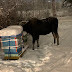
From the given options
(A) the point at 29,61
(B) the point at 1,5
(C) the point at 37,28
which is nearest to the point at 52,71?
(A) the point at 29,61

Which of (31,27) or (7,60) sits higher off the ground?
(31,27)

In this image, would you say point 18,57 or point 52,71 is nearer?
point 52,71

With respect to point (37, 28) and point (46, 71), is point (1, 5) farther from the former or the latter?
point (46, 71)

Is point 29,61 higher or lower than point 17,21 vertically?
lower

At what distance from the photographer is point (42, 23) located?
6398 millimetres

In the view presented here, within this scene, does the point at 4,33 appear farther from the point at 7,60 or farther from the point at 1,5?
the point at 1,5

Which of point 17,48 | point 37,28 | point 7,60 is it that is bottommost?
point 7,60

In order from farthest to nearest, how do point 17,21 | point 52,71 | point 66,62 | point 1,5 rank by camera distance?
1. point 17,21
2. point 1,5
3. point 66,62
4. point 52,71

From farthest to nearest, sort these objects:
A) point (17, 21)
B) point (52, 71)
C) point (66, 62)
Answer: point (17, 21), point (66, 62), point (52, 71)

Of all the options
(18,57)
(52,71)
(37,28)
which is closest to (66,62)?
(52,71)

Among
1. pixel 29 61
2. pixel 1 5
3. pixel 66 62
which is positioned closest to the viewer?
pixel 66 62

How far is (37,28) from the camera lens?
6.26 meters

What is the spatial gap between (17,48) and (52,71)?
5.53 ft

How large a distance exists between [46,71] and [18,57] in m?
1.45
